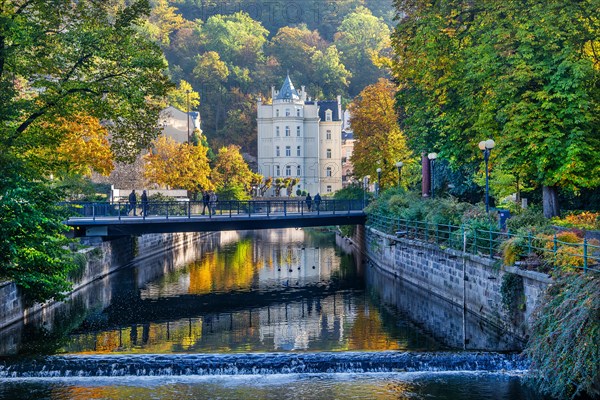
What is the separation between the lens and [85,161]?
48.8m

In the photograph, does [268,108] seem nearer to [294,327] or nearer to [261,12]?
[261,12]

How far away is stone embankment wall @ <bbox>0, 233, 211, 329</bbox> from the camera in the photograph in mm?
24809

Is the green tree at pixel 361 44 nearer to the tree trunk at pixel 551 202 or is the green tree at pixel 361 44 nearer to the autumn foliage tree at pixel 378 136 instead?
the autumn foliage tree at pixel 378 136

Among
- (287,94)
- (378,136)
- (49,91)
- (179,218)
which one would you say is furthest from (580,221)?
(287,94)

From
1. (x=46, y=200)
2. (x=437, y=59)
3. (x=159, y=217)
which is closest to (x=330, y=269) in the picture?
(x=159, y=217)

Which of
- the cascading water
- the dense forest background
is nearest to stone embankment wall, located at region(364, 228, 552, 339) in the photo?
the cascading water

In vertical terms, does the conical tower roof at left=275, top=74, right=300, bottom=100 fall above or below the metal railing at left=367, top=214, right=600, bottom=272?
above

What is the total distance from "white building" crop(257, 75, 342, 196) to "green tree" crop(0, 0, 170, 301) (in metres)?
78.4

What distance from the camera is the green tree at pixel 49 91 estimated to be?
23.3 m

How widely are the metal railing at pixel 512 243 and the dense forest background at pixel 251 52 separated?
66707mm

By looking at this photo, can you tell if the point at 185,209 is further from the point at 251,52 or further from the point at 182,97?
the point at 251,52

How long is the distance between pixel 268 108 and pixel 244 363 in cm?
8663

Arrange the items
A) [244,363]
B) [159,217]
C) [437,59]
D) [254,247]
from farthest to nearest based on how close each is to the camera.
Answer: [254,247] < [159,217] < [437,59] < [244,363]

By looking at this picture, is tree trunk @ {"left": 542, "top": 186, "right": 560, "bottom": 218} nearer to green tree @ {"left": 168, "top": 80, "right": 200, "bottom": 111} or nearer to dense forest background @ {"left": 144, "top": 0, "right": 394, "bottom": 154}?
green tree @ {"left": 168, "top": 80, "right": 200, "bottom": 111}
